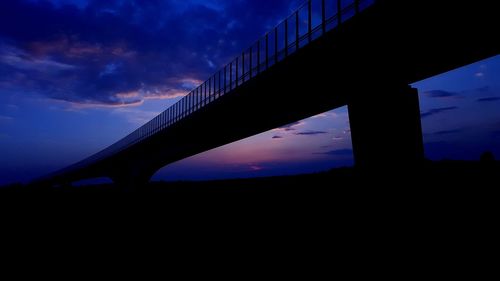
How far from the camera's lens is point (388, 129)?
509 inches

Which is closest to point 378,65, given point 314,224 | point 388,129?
point 388,129

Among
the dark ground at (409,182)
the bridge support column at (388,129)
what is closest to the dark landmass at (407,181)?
the dark ground at (409,182)

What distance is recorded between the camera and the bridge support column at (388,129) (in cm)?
1284

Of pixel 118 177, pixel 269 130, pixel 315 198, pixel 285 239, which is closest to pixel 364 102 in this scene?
pixel 315 198

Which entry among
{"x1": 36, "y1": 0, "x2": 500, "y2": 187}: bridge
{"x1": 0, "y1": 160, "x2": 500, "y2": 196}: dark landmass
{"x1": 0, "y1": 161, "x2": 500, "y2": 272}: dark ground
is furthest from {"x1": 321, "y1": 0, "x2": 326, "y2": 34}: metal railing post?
{"x1": 0, "y1": 161, "x2": 500, "y2": 272}: dark ground

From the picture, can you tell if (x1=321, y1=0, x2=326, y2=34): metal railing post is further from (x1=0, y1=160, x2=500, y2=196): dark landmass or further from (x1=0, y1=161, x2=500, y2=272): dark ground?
(x1=0, y1=161, x2=500, y2=272): dark ground

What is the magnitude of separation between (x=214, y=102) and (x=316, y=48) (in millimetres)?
13004

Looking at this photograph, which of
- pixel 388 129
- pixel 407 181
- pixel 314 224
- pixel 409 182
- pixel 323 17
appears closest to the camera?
pixel 314 224

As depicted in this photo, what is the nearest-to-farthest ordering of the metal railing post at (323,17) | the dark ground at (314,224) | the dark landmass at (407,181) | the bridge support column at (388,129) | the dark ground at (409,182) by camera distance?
the dark ground at (314,224), the dark ground at (409,182), the dark landmass at (407,181), the bridge support column at (388,129), the metal railing post at (323,17)

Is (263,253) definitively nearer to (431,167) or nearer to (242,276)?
(242,276)

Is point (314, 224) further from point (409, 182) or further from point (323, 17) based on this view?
point (323, 17)

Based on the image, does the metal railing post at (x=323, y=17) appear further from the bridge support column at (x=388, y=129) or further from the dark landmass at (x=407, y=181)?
the dark landmass at (x=407, y=181)

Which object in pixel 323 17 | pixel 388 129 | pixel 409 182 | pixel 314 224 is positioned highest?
pixel 323 17

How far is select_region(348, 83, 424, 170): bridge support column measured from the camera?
12.8 m
